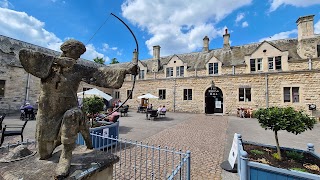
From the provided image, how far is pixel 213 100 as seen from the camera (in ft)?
67.1

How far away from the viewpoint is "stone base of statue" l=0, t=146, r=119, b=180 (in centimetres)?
196

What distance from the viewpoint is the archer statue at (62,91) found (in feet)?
6.77

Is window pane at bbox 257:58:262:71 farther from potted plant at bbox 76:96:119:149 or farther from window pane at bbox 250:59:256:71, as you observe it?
potted plant at bbox 76:96:119:149

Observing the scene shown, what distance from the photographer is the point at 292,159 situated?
4348 millimetres

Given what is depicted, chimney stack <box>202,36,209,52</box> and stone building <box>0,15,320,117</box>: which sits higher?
chimney stack <box>202,36,209,52</box>

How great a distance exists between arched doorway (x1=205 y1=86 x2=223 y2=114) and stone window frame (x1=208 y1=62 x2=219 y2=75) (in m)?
1.74

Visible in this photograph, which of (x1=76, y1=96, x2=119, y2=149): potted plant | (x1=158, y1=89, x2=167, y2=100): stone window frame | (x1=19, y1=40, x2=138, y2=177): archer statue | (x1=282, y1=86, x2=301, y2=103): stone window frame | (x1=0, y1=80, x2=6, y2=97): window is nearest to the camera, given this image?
(x1=19, y1=40, x2=138, y2=177): archer statue

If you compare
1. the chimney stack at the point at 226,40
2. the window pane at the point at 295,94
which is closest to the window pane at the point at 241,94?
the window pane at the point at 295,94

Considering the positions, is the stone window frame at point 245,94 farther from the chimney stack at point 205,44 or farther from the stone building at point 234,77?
the chimney stack at point 205,44

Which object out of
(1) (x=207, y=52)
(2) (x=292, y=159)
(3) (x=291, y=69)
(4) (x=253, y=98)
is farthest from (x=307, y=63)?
(2) (x=292, y=159)

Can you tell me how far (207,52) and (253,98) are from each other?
8143 millimetres

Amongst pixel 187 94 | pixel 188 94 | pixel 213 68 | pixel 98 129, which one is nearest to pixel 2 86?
pixel 98 129

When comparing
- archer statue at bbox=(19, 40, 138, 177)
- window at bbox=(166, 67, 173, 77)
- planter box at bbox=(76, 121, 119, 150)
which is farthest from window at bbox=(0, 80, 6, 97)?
archer statue at bbox=(19, 40, 138, 177)

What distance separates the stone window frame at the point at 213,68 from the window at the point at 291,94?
6.54 metres
